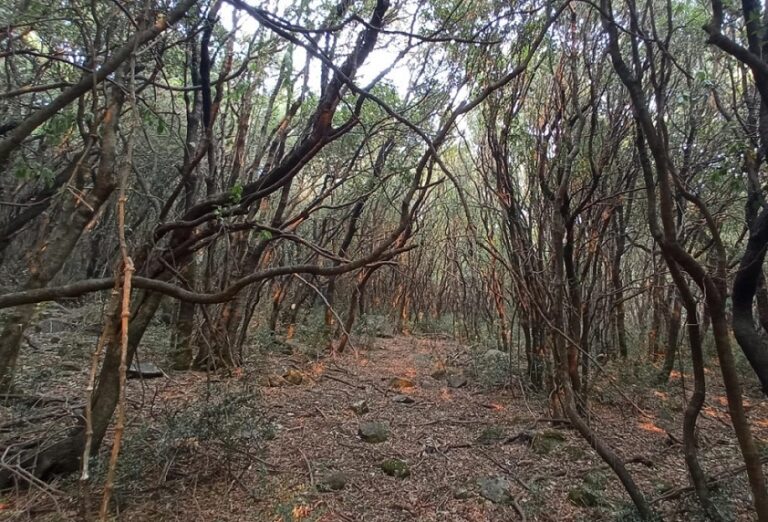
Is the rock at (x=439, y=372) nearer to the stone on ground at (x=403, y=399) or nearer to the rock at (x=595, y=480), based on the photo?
the stone on ground at (x=403, y=399)

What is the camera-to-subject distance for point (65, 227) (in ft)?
6.95

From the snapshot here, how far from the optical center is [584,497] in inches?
115

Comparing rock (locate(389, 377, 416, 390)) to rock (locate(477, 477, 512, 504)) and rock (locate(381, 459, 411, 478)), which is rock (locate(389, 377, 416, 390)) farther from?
rock (locate(477, 477, 512, 504))

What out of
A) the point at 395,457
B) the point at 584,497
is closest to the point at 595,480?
the point at 584,497

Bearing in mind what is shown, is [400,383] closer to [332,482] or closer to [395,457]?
[395,457]

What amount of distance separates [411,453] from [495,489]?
0.86 metres

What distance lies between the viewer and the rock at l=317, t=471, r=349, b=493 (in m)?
3.00

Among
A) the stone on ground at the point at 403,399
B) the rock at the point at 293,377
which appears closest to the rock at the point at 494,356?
the stone on ground at the point at 403,399

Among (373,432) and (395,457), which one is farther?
(373,432)

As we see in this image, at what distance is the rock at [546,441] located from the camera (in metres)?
3.67

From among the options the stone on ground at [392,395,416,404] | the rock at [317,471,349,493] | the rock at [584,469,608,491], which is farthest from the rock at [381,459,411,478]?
the stone on ground at [392,395,416,404]

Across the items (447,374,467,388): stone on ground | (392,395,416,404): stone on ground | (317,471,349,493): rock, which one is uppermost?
(447,374,467,388): stone on ground

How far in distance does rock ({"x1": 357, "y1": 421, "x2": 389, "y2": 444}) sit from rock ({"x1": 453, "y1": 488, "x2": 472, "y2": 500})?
3.30 feet

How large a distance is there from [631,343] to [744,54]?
22.0ft
